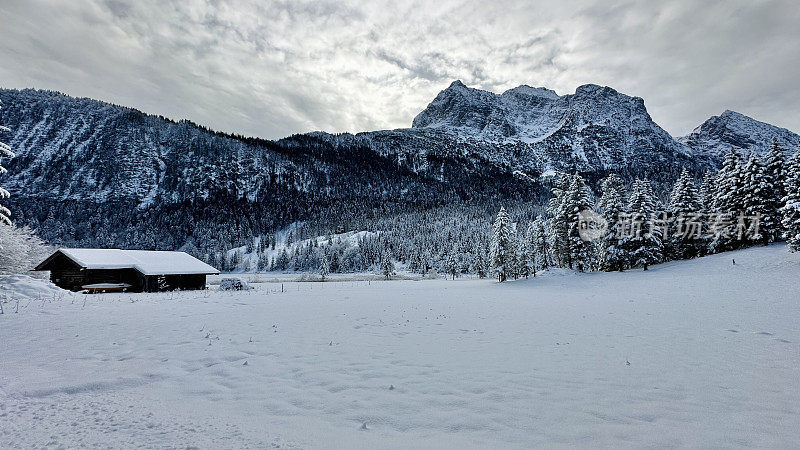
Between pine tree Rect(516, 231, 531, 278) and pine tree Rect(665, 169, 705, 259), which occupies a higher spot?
pine tree Rect(665, 169, 705, 259)

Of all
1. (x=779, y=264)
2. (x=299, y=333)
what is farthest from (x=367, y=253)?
(x=299, y=333)

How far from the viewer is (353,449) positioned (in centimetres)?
429

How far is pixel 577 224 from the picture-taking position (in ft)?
148

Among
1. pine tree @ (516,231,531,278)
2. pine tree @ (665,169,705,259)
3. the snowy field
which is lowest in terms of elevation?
the snowy field

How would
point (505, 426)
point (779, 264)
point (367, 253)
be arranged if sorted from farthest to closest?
point (367, 253), point (779, 264), point (505, 426)

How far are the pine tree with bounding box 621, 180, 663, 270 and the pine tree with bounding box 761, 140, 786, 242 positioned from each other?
475 inches

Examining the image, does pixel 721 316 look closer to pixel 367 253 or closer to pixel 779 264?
pixel 779 264

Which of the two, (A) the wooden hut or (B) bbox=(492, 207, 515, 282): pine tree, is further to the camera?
(B) bbox=(492, 207, 515, 282): pine tree

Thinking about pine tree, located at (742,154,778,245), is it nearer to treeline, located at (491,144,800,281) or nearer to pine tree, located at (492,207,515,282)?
treeline, located at (491,144,800,281)

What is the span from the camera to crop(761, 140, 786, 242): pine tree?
134 feet

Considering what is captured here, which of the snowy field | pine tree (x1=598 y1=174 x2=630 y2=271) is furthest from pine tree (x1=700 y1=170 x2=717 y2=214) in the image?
the snowy field

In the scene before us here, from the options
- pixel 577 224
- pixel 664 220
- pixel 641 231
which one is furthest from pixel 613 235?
pixel 664 220

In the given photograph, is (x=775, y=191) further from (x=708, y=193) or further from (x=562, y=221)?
(x=562, y=221)

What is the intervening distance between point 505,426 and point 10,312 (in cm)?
1789
